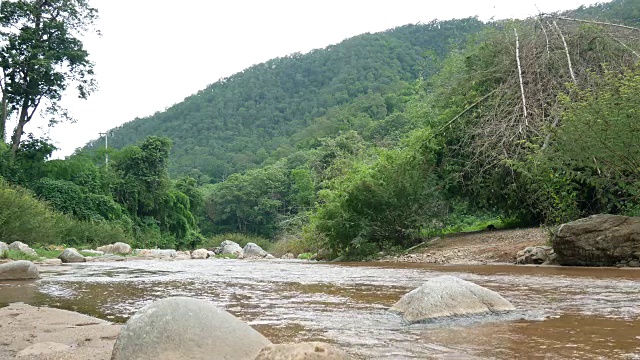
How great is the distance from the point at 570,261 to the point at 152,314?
10037mm

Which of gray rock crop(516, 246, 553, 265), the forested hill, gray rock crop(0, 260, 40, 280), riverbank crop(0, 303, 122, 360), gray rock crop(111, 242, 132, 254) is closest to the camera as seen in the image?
riverbank crop(0, 303, 122, 360)

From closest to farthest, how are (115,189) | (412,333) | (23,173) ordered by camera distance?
(412,333), (23,173), (115,189)

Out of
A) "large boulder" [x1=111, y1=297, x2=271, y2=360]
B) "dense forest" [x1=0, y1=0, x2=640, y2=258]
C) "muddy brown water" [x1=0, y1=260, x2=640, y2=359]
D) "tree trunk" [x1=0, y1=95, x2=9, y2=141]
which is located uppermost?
"tree trunk" [x1=0, y1=95, x2=9, y2=141]

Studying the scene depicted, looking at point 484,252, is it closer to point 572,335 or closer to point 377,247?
point 377,247

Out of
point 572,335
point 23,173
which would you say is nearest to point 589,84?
point 572,335

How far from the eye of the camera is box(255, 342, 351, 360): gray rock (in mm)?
3168

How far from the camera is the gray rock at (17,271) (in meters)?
11.8

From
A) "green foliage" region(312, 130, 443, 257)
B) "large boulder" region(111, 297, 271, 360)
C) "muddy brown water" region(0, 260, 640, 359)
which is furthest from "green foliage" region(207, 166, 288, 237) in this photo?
"large boulder" region(111, 297, 271, 360)

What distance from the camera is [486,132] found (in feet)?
53.8

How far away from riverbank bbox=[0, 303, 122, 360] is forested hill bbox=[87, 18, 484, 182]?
231 ft

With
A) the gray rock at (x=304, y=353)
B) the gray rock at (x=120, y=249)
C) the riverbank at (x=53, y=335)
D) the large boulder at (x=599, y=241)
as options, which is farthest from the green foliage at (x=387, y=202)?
the gray rock at (x=120, y=249)

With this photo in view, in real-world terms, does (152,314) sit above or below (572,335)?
above

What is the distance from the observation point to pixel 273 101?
3492 inches

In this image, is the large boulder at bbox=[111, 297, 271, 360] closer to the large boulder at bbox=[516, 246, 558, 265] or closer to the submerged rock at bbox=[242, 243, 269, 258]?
the large boulder at bbox=[516, 246, 558, 265]
